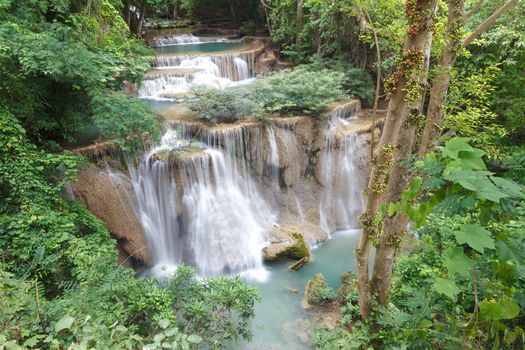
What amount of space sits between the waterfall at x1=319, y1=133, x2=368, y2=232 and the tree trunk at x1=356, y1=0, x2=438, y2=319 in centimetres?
524

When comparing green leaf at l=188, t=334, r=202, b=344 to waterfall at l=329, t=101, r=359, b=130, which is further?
waterfall at l=329, t=101, r=359, b=130

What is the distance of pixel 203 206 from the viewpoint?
7.86 meters

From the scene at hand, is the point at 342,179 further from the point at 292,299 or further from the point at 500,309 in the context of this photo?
the point at 500,309

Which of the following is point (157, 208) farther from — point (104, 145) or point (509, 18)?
point (509, 18)

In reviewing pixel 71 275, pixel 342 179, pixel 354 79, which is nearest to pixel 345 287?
pixel 342 179

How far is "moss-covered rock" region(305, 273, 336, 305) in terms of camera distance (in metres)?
6.43

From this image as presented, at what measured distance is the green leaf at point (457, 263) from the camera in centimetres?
152

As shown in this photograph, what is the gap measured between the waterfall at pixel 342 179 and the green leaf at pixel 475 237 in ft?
25.4

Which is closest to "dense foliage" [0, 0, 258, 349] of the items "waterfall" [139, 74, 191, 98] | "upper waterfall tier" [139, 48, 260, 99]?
"waterfall" [139, 74, 191, 98]

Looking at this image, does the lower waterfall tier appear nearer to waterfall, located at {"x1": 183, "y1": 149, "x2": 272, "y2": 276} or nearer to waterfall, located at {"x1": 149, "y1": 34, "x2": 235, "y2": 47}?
waterfall, located at {"x1": 183, "y1": 149, "x2": 272, "y2": 276}

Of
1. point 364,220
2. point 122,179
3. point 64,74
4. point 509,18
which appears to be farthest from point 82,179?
point 509,18

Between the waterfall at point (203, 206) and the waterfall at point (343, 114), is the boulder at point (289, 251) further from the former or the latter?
the waterfall at point (343, 114)

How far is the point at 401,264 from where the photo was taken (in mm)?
5352

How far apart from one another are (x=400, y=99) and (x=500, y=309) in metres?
2.24
